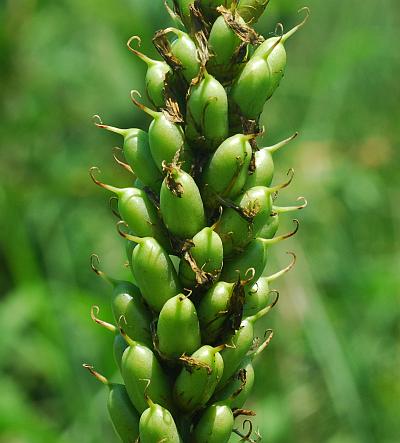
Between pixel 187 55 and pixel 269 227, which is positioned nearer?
pixel 187 55

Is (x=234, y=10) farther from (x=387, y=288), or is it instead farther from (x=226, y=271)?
(x=387, y=288)

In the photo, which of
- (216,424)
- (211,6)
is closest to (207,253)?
(216,424)

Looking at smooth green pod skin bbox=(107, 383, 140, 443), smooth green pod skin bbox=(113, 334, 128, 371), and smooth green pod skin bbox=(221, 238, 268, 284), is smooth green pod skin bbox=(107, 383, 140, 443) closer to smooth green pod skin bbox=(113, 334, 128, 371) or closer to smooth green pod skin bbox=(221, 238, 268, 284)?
smooth green pod skin bbox=(113, 334, 128, 371)

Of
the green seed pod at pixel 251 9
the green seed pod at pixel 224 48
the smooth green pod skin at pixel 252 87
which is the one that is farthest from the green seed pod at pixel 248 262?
the green seed pod at pixel 251 9

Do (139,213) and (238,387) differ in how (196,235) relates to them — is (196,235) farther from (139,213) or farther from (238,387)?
(238,387)

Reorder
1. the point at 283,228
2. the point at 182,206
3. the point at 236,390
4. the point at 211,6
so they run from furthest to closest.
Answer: the point at 283,228 → the point at 211,6 → the point at 236,390 → the point at 182,206

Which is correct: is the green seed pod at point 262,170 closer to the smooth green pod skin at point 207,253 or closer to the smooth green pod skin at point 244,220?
the smooth green pod skin at point 244,220
